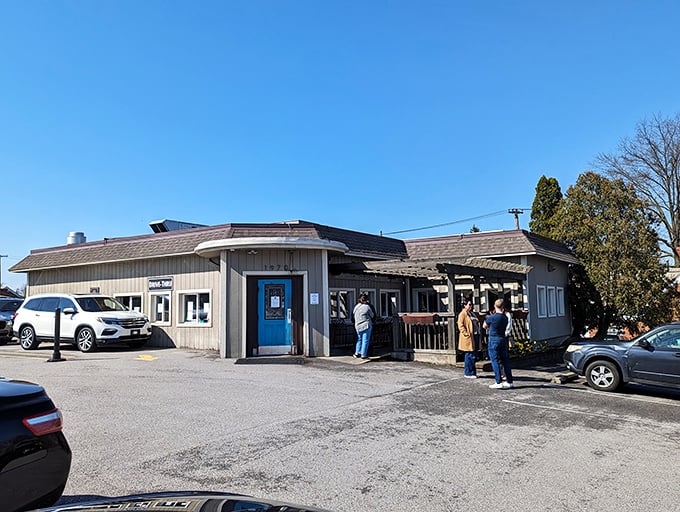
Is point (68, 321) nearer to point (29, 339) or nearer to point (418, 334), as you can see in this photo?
point (29, 339)

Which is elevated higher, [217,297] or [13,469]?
[217,297]

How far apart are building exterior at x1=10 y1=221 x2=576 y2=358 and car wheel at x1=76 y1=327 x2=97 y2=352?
2.45 meters

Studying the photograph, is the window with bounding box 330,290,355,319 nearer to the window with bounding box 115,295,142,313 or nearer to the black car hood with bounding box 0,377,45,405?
the window with bounding box 115,295,142,313

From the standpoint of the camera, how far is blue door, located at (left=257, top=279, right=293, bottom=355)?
14.7 metres

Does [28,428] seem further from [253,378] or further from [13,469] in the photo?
[253,378]

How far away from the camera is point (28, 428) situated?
335 cm

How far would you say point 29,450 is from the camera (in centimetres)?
331

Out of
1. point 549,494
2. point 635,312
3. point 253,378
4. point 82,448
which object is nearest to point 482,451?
point 549,494

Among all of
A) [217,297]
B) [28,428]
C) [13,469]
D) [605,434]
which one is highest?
[217,297]

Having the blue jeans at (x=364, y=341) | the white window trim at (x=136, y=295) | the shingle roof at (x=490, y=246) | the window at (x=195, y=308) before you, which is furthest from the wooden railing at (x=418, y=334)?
the white window trim at (x=136, y=295)

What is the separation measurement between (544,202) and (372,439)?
1042 inches

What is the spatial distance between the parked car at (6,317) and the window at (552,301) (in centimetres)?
2073

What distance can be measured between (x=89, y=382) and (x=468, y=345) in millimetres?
7709

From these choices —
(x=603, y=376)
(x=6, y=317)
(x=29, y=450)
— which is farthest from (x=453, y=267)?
(x=6, y=317)
